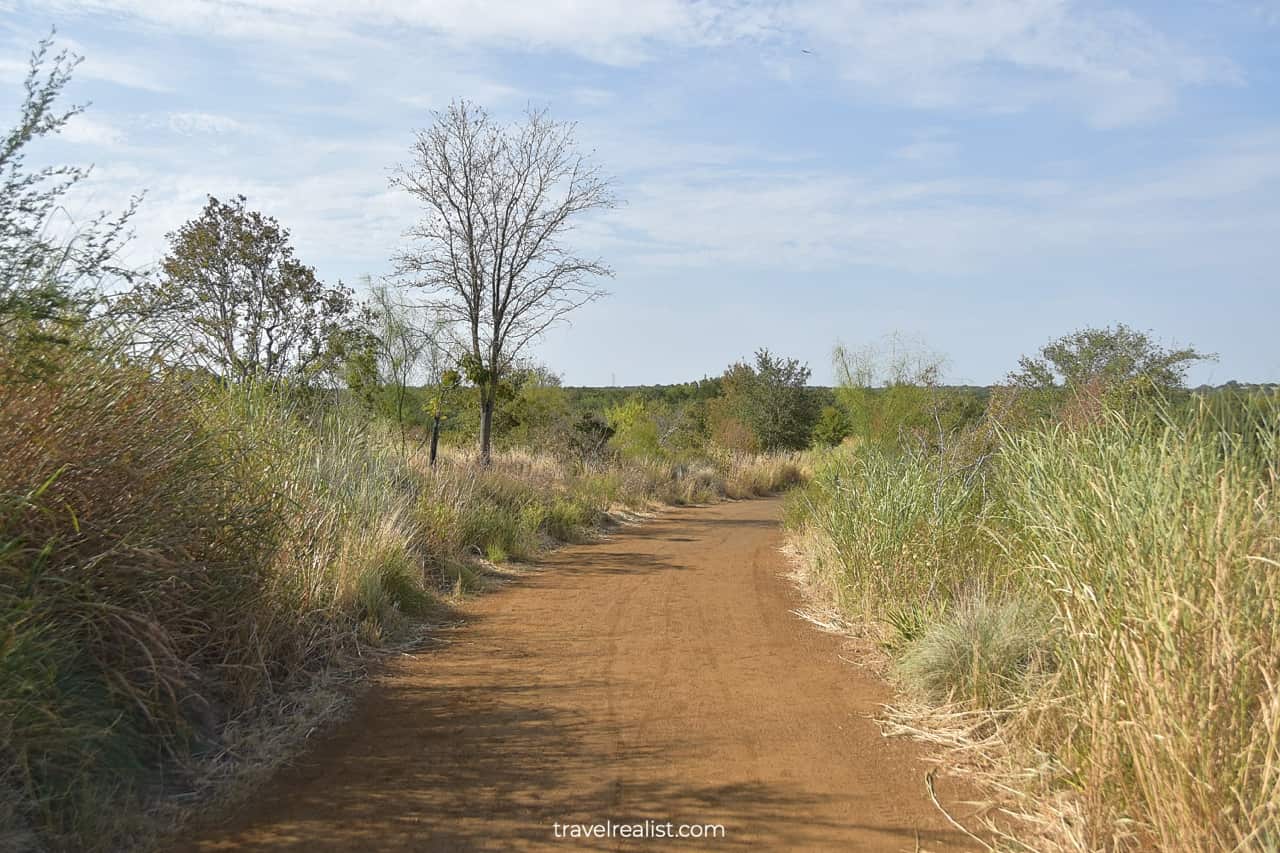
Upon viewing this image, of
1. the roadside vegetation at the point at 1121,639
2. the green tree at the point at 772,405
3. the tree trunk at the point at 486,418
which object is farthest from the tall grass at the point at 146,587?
the green tree at the point at 772,405

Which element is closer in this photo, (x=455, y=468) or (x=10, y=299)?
(x=10, y=299)

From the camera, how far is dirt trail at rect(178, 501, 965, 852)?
14.1 feet

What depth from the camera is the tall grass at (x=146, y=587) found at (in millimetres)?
3996

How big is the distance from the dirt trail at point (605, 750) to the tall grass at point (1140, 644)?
655 mm

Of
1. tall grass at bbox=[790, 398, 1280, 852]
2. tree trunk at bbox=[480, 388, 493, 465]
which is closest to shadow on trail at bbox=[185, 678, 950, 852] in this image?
tall grass at bbox=[790, 398, 1280, 852]

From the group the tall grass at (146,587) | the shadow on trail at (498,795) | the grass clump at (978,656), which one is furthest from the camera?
the grass clump at (978,656)

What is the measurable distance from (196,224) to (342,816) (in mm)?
16035

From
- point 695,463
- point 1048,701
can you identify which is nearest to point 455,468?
point 1048,701

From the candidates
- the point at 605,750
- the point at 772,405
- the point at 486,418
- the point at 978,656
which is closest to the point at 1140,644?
the point at 978,656

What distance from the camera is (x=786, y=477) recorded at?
1286 inches

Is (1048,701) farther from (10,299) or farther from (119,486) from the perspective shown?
(10,299)

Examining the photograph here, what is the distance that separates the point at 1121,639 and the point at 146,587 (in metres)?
4.67

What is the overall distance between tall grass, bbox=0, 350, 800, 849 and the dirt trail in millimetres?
579

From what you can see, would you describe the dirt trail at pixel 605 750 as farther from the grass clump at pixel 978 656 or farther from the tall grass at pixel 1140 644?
the tall grass at pixel 1140 644
